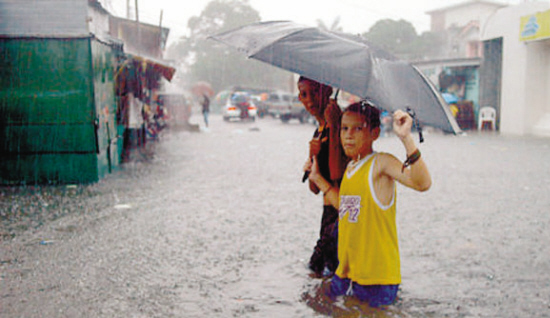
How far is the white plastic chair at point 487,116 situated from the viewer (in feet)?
70.4

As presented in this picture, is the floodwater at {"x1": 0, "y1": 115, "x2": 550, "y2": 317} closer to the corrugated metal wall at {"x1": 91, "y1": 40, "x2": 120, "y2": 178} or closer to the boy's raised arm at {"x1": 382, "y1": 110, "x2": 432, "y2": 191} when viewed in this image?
the corrugated metal wall at {"x1": 91, "y1": 40, "x2": 120, "y2": 178}

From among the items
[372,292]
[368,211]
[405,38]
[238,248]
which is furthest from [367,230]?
[405,38]

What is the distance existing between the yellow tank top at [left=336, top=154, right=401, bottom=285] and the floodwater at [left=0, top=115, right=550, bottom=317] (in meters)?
0.36

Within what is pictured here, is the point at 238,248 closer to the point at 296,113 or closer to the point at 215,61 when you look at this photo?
the point at 296,113

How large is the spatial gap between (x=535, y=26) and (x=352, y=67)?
18.2 meters

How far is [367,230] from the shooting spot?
10.4 ft

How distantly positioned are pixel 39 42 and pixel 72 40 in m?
0.50

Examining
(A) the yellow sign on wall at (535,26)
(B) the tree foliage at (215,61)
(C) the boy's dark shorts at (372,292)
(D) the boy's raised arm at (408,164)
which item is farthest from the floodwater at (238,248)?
(B) the tree foliage at (215,61)

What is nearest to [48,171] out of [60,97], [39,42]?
[60,97]

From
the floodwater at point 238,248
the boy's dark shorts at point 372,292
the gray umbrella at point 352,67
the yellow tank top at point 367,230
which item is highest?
the gray umbrella at point 352,67

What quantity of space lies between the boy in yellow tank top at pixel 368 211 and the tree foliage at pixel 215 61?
143ft

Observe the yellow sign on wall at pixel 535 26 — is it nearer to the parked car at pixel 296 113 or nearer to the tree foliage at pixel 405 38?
the parked car at pixel 296 113

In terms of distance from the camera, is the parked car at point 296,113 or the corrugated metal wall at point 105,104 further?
the parked car at point 296,113

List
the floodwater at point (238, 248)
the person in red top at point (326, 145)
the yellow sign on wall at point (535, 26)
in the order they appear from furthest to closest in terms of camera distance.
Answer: the yellow sign on wall at point (535, 26) < the floodwater at point (238, 248) < the person in red top at point (326, 145)
